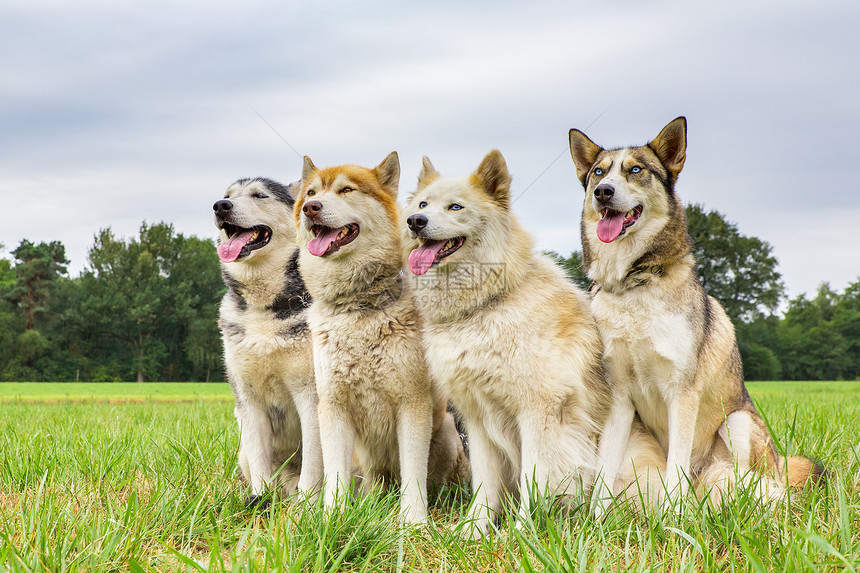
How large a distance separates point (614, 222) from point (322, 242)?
5.85 feet

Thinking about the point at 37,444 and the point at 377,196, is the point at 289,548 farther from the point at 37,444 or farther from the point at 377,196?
the point at 37,444

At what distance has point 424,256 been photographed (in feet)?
12.1

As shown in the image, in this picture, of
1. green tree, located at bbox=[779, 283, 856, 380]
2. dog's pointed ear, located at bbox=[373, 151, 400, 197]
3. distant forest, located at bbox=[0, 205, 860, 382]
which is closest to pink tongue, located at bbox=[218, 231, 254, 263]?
dog's pointed ear, located at bbox=[373, 151, 400, 197]

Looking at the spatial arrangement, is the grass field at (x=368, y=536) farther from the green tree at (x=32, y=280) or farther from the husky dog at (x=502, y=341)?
the green tree at (x=32, y=280)

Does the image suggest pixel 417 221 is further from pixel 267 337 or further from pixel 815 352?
pixel 815 352

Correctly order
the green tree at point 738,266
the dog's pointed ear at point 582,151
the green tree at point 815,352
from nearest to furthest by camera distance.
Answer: the dog's pointed ear at point 582,151 → the green tree at point 738,266 → the green tree at point 815,352

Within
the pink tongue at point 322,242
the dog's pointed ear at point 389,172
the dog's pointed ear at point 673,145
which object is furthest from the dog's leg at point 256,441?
the dog's pointed ear at point 673,145

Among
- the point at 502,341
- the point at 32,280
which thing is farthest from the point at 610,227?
the point at 32,280

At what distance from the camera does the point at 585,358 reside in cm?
362

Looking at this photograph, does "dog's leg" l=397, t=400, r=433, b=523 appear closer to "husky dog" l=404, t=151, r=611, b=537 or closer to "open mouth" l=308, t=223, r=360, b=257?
"husky dog" l=404, t=151, r=611, b=537

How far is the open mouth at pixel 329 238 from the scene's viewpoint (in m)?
3.86

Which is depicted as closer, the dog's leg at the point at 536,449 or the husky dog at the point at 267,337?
the dog's leg at the point at 536,449

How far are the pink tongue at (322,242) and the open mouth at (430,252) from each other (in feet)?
1.70

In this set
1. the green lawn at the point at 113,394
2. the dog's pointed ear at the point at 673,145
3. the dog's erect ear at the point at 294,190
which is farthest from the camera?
the green lawn at the point at 113,394
